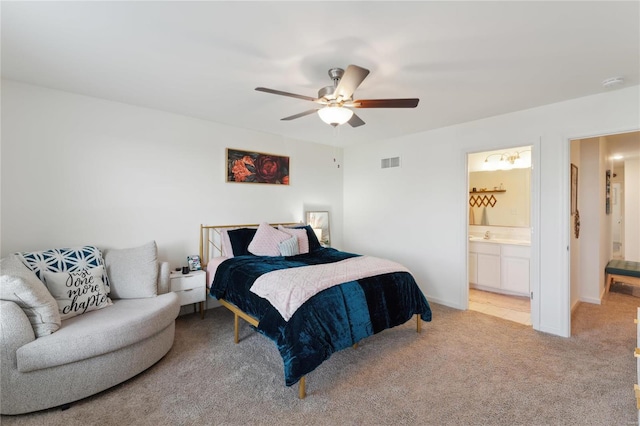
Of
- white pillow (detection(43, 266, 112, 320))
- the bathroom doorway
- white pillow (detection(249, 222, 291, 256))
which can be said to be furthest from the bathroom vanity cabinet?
white pillow (detection(43, 266, 112, 320))

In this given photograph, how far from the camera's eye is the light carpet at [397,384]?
190 centimetres

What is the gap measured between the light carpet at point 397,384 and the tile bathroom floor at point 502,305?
47 centimetres

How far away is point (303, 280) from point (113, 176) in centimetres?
246

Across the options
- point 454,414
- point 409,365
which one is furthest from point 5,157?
point 454,414

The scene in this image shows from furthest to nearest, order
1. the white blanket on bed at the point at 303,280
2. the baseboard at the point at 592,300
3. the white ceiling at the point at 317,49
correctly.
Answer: the baseboard at the point at 592,300 → the white blanket on bed at the point at 303,280 → the white ceiling at the point at 317,49

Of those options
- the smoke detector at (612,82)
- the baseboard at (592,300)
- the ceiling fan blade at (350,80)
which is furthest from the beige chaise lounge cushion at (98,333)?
the baseboard at (592,300)

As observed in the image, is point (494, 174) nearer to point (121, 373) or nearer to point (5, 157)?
point (121, 373)

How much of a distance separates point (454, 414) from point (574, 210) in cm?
333

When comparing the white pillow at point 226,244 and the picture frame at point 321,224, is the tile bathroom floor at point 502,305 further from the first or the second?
the white pillow at point 226,244

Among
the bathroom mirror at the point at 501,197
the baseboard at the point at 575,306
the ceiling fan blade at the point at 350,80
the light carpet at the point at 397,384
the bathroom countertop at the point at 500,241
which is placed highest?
the ceiling fan blade at the point at 350,80

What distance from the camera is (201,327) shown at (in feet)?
10.9

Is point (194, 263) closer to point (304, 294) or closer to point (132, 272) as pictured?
point (132, 272)

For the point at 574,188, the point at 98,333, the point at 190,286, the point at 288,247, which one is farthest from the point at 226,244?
the point at 574,188

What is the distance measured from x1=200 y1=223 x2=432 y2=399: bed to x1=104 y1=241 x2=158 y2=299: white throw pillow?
0.68 meters
